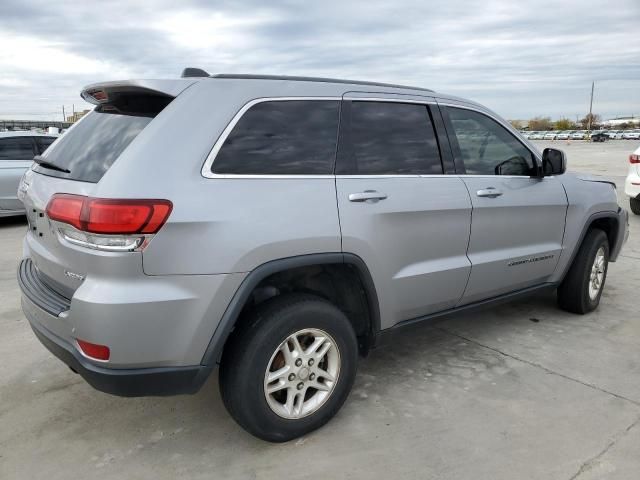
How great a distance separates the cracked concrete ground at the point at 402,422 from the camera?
262cm

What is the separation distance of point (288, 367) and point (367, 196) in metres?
0.96

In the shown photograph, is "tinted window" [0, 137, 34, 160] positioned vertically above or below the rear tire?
above

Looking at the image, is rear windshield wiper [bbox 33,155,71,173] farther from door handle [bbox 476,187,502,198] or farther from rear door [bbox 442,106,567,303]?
door handle [bbox 476,187,502,198]

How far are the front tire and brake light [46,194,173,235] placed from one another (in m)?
0.67

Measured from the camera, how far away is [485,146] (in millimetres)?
3795

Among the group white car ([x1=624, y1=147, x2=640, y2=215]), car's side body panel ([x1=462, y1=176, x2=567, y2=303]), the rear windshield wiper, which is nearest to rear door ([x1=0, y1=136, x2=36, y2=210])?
the rear windshield wiper

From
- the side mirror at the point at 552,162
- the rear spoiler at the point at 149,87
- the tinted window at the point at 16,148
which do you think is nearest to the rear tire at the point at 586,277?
the side mirror at the point at 552,162

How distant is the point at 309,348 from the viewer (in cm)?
278

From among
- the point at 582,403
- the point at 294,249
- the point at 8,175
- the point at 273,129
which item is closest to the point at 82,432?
the point at 294,249

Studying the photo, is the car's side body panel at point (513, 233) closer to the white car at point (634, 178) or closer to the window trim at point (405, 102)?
the window trim at point (405, 102)

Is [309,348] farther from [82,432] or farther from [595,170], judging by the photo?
[595,170]

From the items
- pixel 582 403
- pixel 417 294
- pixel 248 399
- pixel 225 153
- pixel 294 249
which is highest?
pixel 225 153

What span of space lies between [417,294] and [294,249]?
3.23ft

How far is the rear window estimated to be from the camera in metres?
2.53
